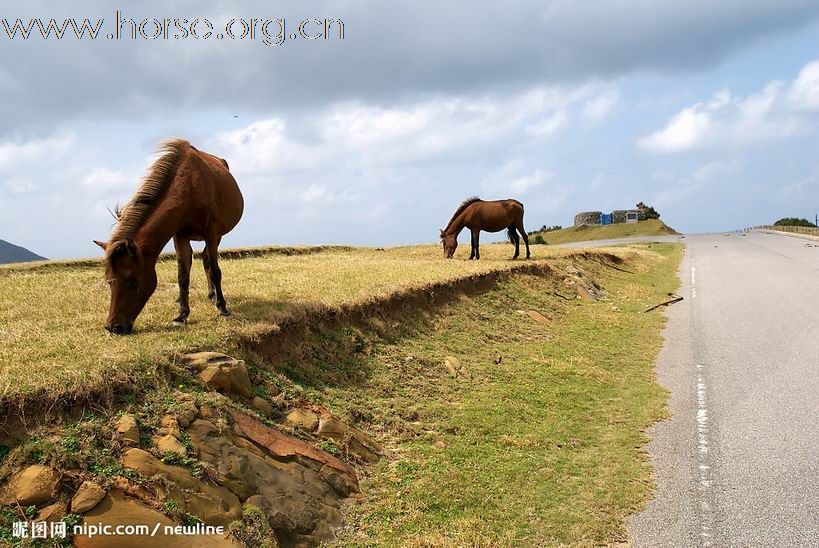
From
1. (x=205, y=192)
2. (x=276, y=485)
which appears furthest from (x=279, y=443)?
(x=205, y=192)

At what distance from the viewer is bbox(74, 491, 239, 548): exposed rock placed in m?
4.09

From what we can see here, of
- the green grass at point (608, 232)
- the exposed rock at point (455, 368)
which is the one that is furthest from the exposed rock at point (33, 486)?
the green grass at point (608, 232)

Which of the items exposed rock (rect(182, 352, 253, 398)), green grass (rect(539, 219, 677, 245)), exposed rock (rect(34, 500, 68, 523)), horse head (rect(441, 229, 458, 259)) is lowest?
exposed rock (rect(34, 500, 68, 523))

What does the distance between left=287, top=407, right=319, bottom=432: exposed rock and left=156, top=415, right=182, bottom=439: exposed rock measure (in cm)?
139

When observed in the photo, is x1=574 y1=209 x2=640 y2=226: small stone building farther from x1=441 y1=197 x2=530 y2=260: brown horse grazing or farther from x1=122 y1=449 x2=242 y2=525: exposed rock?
x1=122 y1=449 x2=242 y2=525: exposed rock

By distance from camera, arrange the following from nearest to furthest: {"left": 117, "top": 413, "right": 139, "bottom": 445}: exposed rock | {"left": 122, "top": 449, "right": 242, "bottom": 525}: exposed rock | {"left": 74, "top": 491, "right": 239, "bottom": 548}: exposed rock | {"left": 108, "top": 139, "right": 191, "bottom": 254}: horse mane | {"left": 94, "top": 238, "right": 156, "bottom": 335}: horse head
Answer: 1. {"left": 74, "top": 491, "right": 239, "bottom": 548}: exposed rock
2. {"left": 122, "top": 449, "right": 242, "bottom": 525}: exposed rock
3. {"left": 117, "top": 413, "right": 139, "bottom": 445}: exposed rock
4. {"left": 94, "top": 238, "right": 156, "bottom": 335}: horse head
5. {"left": 108, "top": 139, "right": 191, "bottom": 254}: horse mane

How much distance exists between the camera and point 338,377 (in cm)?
801

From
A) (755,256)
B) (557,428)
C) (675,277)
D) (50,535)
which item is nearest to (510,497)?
(557,428)

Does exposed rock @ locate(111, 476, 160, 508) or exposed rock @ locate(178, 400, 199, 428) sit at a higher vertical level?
exposed rock @ locate(178, 400, 199, 428)

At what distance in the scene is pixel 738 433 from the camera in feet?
24.1

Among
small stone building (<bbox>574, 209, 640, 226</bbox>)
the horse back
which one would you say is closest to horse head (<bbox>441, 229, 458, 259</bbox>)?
the horse back

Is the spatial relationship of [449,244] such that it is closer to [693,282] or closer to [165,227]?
[693,282]

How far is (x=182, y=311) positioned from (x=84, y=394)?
2.93 metres

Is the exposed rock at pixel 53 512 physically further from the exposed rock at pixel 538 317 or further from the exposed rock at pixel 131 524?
the exposed rock at pixel 538 317
